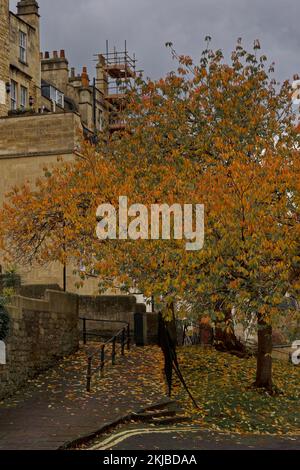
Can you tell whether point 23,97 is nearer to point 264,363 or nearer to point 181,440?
point 264,363

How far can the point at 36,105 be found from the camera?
47219mm

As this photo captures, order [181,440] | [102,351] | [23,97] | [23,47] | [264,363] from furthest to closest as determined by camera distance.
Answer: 1. [23,97]
2. [23,47]
3. [264,363]
4. [102,351]
5. [181,440]

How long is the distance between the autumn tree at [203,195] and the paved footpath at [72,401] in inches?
95.1

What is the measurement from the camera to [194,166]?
24.1 meters

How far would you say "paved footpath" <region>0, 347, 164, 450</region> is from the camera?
51.4 ft

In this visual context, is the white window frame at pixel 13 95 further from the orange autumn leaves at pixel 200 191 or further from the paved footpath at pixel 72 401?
the paved footpath at pixel 72 401

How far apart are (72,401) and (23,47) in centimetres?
3061

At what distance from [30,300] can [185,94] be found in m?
8.67

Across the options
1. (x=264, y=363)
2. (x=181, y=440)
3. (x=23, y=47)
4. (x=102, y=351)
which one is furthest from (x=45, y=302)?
(x=23, y=47)

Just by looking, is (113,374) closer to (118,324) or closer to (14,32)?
(118,324)

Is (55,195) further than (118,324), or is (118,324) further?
(118,324)

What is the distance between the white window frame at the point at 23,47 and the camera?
151 feet
